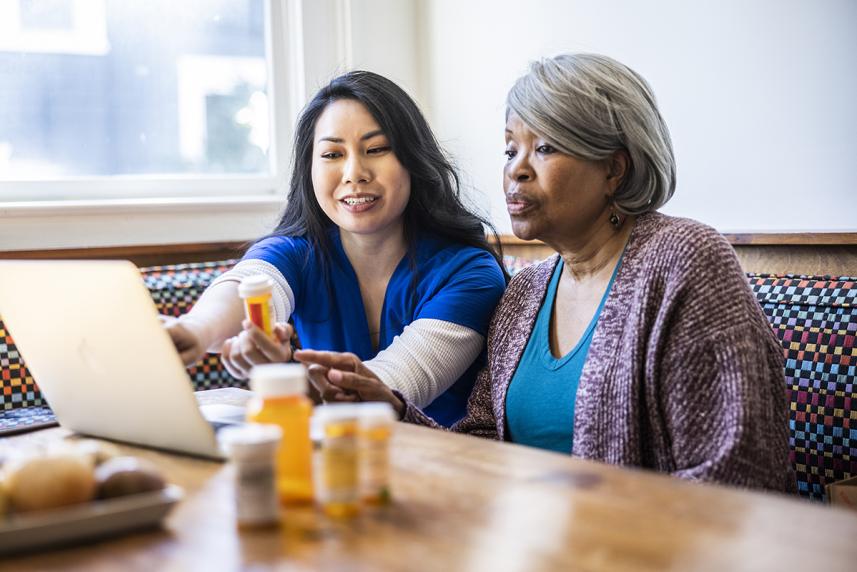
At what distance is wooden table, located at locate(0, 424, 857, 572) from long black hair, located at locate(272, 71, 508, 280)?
1.02 m

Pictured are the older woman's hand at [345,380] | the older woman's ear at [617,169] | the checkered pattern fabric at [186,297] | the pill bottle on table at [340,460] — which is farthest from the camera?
the checkered pattern fabric at [186,297]

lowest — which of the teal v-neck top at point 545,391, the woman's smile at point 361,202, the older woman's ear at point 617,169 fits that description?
the teal v-neck top at point 545,391

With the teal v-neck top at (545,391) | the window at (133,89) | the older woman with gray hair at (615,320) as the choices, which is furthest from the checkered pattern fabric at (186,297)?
the teal v-neck top at (545,391)

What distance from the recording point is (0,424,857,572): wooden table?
73 cm

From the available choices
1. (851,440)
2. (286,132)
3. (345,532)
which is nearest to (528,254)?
(286,132)

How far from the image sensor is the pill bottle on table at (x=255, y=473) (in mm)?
805

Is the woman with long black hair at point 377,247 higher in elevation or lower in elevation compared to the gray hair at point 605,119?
lower

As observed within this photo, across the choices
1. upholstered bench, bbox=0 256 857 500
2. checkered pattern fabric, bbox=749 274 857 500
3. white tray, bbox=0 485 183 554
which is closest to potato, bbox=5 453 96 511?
white tray, bbox=0 485 183 554

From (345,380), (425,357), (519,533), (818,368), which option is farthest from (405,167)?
(519,533)

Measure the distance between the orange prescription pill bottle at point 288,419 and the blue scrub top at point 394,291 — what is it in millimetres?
859

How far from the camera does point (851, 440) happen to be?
1582mm

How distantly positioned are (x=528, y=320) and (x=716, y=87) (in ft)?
2.88

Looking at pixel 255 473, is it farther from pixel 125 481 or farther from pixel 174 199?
pixel 174 199

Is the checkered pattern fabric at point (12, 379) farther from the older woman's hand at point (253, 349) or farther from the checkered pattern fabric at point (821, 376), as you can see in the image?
the checkered pattern fabric at point (821, 376)
